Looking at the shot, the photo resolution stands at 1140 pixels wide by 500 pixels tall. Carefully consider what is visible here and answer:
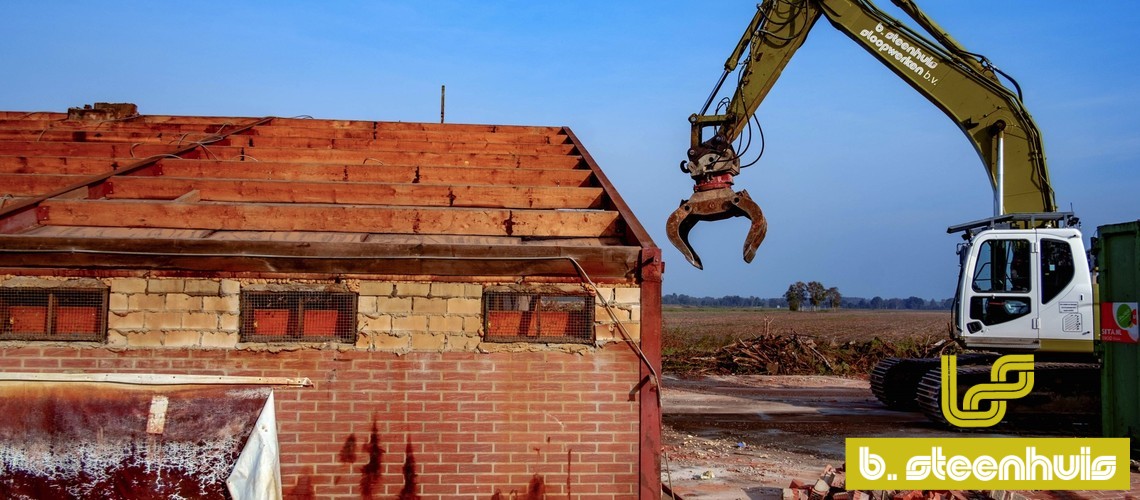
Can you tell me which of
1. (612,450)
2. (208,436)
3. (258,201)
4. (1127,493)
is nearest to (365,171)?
(258,201)

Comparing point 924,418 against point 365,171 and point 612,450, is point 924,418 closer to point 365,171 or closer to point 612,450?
point 612,450

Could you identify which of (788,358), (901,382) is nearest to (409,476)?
(901,382)

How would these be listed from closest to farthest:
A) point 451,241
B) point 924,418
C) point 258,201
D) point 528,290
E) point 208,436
A: point 208,436
point 528,290
point 451,241
point 258,201
point 924,418

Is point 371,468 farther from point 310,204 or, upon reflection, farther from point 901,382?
point 901,382

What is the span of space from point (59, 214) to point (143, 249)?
1.51 meters

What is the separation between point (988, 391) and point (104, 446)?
11.4 metres

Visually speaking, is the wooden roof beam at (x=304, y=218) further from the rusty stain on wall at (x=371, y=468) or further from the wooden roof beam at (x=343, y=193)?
the rusty stain on wall at (x=371, y=468)

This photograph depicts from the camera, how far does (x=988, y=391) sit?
40.4ft

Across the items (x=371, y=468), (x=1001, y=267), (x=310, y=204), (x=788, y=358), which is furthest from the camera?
(x=788, y=358)

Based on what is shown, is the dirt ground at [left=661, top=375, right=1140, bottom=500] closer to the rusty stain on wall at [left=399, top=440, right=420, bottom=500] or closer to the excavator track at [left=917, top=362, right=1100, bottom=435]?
the excavator track at [left=917, top=362, right=1100, bottom=435]

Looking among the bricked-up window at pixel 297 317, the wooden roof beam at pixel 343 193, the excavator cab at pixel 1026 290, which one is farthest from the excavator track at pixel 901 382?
the bricked-up window at pixel 297 317

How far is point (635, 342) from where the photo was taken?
6.93 m

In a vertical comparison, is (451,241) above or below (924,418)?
above

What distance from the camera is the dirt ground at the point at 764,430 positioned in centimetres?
906
